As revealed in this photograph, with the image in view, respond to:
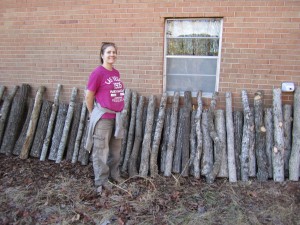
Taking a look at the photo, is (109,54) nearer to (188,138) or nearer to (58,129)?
(188,138)

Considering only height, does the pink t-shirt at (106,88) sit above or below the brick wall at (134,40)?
below

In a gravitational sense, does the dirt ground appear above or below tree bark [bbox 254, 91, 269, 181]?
below

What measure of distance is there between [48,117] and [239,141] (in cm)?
361

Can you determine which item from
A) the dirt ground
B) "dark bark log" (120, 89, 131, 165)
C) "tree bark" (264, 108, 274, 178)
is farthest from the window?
the dirt ground

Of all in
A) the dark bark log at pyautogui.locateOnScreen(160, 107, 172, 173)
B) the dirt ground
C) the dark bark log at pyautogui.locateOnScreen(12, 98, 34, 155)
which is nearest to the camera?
the dirt ground

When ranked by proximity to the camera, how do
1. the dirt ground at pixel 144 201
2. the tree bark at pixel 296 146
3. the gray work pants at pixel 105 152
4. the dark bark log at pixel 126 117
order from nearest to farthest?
the dirt ground at pixel 144 201 → the gray work pants at pixel 105 152 → the tree bark at pixel 296 146 → the dark bark log at pixel 126 117

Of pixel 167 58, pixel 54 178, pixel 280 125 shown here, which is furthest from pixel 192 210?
pixel 167 58

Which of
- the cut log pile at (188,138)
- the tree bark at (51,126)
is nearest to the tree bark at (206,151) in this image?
the cut log pile at (188,138)

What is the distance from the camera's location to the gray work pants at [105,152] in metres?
3.97

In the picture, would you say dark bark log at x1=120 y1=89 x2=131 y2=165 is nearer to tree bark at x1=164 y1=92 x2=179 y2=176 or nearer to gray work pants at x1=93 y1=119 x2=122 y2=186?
gray work pants at x1=93 y1=119 x2=122 y2=186

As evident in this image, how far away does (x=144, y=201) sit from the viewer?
385 centimetres

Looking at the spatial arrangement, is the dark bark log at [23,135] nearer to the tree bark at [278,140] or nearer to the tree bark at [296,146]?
the tree bark at [278,140]

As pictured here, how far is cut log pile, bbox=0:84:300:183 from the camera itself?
452 centimetres

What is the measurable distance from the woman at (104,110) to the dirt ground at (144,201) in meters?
0.41
